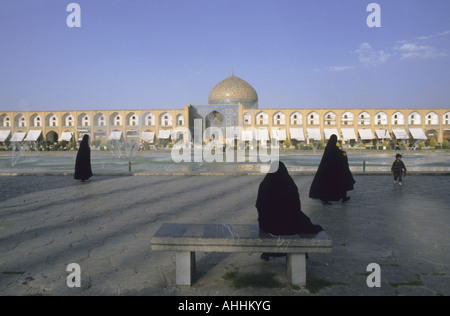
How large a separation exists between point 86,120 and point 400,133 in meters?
35.7

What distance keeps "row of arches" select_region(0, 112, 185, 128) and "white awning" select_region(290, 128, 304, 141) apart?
14133 mm

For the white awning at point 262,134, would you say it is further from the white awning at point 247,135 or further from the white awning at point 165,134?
the white awning at point 165,134

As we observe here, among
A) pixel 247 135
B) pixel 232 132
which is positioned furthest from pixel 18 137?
pixel 247 135

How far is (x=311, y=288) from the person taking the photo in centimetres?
240

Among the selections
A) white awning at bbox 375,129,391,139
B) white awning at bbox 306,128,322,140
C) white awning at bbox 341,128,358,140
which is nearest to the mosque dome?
white awning at bbox 306,128,322,140

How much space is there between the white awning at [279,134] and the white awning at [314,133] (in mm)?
2735

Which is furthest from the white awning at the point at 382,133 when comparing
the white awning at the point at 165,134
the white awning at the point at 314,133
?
the white awning at the point at 165,134

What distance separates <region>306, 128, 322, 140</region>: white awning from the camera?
124ft

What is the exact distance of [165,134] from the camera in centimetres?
3984

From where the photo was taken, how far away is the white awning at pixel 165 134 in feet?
130

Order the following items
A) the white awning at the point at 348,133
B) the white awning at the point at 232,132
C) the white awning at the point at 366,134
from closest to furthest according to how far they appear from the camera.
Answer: the white awning at the point at 366,134 < the white awning at the point at 348,133 < the white awning at the point at 232,132

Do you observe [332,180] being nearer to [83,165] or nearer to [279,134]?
[83,165]
